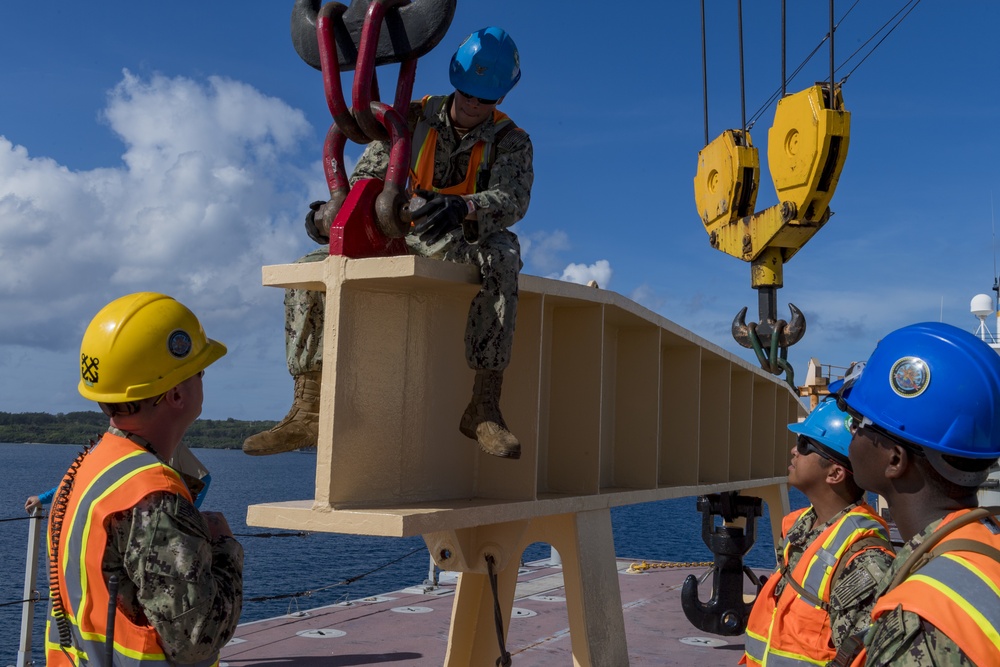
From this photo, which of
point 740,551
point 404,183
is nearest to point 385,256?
point 404,183

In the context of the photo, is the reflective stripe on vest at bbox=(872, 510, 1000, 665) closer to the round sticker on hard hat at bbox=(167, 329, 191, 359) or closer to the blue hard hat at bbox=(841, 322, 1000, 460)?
the blue hard hat at bbox=(841, 322, 1000, 460)

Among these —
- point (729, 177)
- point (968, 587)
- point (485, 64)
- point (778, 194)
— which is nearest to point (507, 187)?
point (485, 64)

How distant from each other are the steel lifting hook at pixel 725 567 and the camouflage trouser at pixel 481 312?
161 inches

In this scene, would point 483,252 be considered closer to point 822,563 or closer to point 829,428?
point 829,428

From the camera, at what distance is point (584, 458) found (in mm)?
5762

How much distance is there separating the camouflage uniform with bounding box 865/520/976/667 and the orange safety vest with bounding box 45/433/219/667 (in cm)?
171

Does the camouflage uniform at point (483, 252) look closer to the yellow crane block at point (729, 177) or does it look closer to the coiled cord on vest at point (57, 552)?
the coiled cord on vest at point (57, 552)

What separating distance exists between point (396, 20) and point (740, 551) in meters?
6.03

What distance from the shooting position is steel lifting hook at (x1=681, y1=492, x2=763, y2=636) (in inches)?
317

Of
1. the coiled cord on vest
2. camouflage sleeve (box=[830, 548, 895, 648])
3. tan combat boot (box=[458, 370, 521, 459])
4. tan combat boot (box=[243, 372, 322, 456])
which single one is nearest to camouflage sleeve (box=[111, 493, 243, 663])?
the coiled cord on vest

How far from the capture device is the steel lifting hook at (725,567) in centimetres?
806

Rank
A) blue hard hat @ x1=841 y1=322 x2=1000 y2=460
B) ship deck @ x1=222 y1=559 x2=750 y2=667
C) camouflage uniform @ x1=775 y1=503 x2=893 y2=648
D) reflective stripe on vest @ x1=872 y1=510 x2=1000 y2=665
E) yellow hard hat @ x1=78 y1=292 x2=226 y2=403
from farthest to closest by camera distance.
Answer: ship deck @ x1=222 y1=559 x2=750 y2=667 < camouflage uniform @ x1=775 y1=503 x2=893 y2=648 < yellow hard hat @ x1=78 y1=292 x2=226 y2=403 < blue hard hat @ x1=841 y1=322 x2=1000 y2=460 < reflective stripe on vest @ x1=872 y1=510 x2=1000 y2=665

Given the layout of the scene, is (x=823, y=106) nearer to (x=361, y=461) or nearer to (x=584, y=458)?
(x=584, y=458)

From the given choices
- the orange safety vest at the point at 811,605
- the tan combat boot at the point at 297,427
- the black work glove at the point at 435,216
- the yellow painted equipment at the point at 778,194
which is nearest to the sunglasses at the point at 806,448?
the orange safety vest at the point at 811,605
